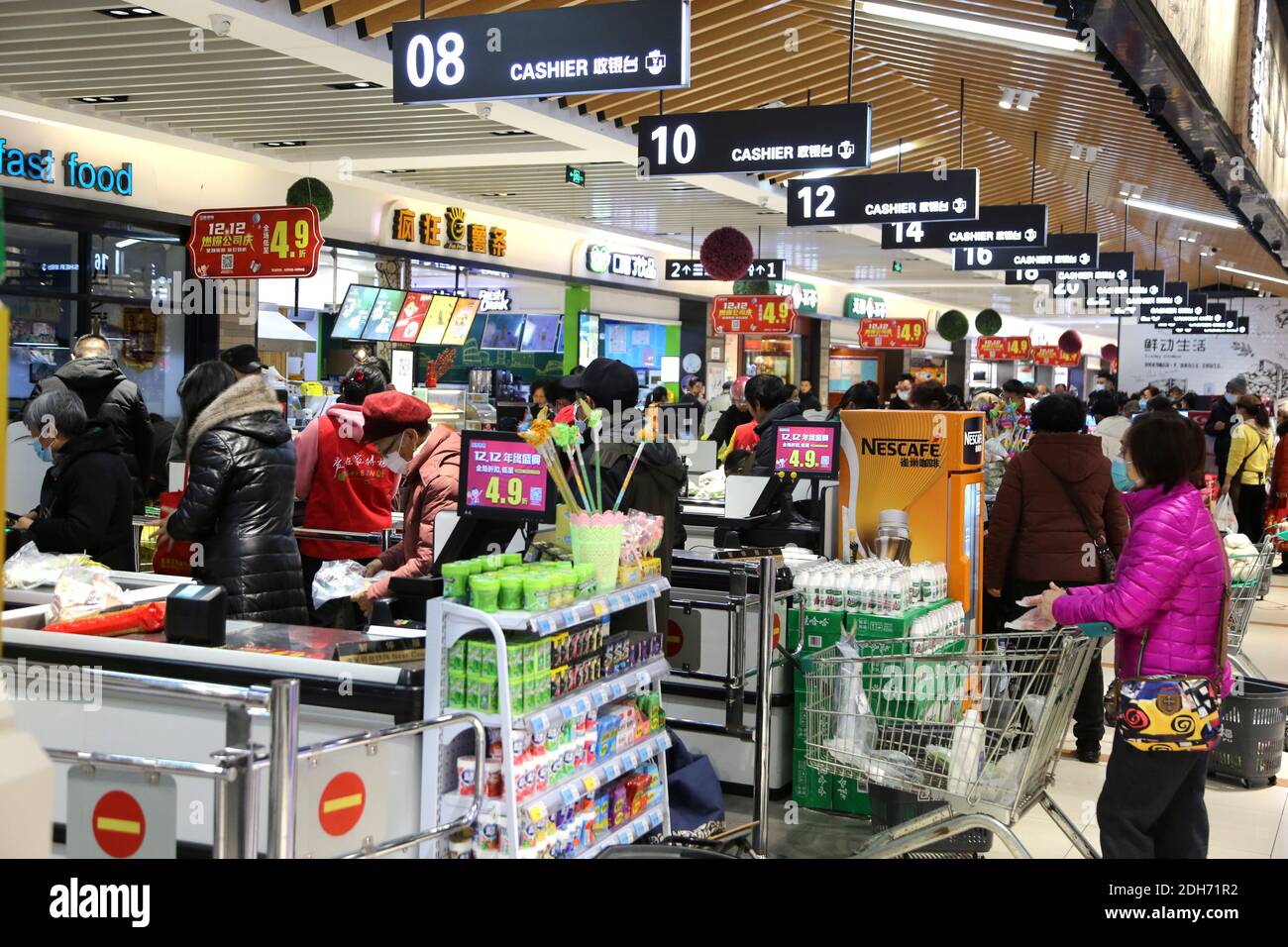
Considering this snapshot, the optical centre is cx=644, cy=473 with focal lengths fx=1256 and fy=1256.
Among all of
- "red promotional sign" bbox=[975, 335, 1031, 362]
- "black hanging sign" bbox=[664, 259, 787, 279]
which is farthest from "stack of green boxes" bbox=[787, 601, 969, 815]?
"red promotional sign" bbox=[975, 335, 1031, 362]

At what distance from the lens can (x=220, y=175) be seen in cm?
1206

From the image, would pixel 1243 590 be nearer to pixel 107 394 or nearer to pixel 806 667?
pixel 806 667

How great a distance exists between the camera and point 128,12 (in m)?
6.98

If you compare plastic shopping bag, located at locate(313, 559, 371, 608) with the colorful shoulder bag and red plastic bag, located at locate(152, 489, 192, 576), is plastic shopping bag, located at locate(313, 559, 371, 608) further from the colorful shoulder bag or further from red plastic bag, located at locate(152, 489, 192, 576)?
the colorful shoulder bag

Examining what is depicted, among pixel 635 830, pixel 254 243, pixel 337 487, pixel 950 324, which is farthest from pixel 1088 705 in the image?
pixel 950 324

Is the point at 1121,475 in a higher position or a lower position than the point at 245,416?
lower

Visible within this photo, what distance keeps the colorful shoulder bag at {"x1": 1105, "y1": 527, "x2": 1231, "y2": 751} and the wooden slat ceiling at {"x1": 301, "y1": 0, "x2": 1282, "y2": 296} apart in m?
4.10

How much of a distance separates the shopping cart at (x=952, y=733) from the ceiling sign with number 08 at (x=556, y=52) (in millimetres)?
2459

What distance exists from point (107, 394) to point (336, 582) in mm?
3194

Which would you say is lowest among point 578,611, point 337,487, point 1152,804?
point 1152,804

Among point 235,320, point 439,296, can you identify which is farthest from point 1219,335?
point 235,320

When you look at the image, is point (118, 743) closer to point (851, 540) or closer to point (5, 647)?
point (5, 647)

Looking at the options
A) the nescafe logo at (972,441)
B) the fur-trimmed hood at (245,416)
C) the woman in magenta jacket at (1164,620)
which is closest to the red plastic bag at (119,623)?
the fur-trimmed hood at (245,416)

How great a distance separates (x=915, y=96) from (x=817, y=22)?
6.66 ft
